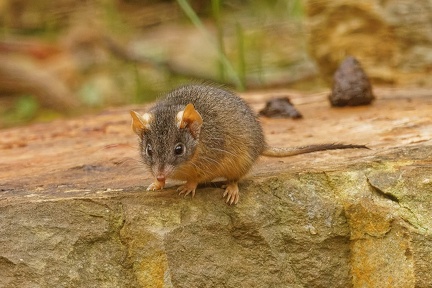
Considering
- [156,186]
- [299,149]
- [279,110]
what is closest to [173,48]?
[279,110]

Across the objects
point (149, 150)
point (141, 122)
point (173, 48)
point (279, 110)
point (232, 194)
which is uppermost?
point (141, 122)

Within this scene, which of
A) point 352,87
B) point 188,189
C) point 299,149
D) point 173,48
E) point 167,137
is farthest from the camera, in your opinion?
point 173,48

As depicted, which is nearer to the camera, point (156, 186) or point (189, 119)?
point (189, 119)

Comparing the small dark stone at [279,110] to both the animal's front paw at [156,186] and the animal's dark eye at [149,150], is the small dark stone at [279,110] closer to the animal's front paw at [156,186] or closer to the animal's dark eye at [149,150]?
the animal's front paw at [156,186]

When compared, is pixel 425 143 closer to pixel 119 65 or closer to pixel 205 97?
pixel 205 97

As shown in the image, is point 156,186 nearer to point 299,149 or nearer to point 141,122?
point 141,122

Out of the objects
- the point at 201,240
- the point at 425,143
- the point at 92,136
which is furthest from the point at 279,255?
the point at 92,136
